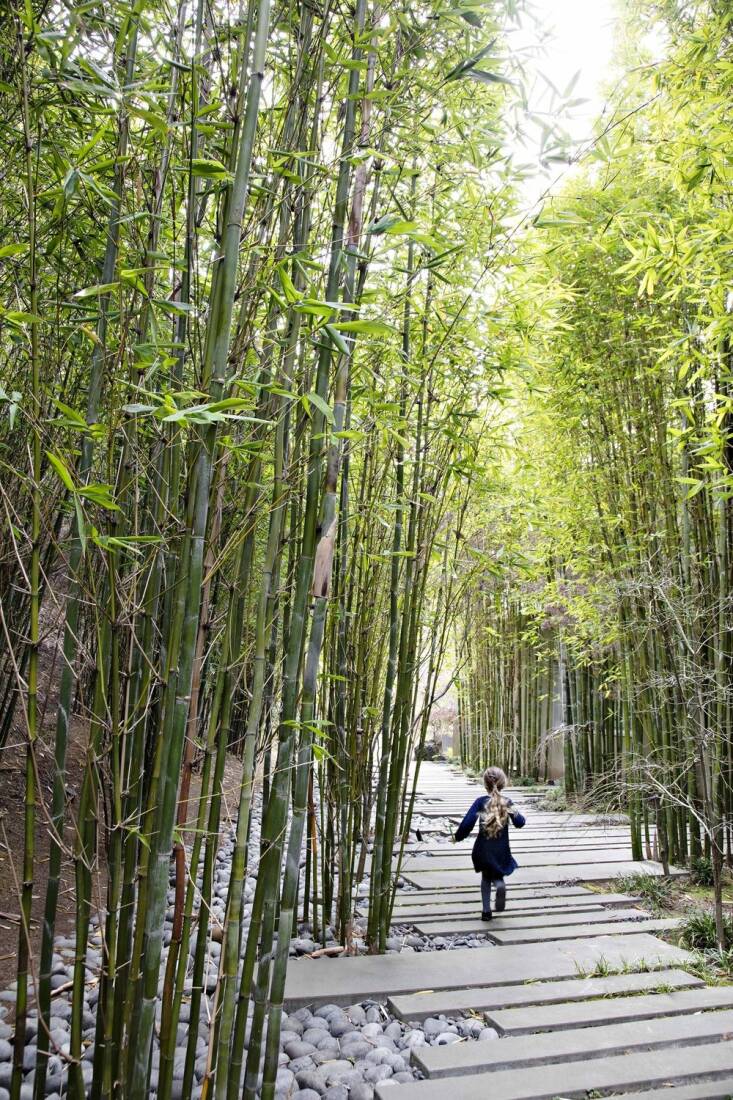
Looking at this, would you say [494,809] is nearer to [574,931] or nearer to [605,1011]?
[574,931]

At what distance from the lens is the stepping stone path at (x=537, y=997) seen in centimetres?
179

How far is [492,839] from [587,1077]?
4.43 feet

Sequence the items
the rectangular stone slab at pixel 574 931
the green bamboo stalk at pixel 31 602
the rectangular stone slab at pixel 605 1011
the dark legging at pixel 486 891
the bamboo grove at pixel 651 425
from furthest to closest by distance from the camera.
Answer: the dark legging at pixel 486 891
the rectangular stone slab at pixel 574 931
the bamboo grove at pixel 651 425
the rectangular stone slab at pixel 605 1011
the green bamboo stalk at pixel 31 602

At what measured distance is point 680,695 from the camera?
3502 mm

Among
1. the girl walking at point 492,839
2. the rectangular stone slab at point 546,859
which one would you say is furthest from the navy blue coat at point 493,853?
the rectangular stone slab at point 546,859

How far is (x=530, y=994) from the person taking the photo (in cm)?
226

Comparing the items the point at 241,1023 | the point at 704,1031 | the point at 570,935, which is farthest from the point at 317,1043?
the point at 570,935

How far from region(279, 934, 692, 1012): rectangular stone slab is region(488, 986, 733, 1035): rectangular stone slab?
0.73 feet

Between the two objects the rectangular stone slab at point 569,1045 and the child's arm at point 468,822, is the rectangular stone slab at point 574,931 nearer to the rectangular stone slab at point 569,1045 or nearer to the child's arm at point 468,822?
the child's arm at point 468,822

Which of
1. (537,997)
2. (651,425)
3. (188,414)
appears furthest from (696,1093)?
(651,425)

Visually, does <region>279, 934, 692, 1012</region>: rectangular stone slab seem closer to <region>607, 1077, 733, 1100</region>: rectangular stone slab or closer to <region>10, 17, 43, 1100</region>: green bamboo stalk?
<region>607, 1077, 733, 1100</region>: rectangular stone slab

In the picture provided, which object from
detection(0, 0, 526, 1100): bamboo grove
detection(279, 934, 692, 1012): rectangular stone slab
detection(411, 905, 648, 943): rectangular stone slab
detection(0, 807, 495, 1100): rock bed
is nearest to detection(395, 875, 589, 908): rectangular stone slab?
detection(411, 905, 648, 943): rectangular stone slab

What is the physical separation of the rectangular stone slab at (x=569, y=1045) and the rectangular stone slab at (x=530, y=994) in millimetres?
208

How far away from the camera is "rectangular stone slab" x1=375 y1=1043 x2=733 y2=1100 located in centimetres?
170
